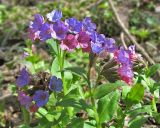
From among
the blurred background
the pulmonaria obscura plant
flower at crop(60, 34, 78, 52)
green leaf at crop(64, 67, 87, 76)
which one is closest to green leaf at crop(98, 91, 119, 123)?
the pulmonaria obscura plant

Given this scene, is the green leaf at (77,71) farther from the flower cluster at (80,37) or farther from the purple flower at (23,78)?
the purple flower at (23,78)

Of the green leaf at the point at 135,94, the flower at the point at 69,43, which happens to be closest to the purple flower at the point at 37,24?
the flower at the point at 69,43

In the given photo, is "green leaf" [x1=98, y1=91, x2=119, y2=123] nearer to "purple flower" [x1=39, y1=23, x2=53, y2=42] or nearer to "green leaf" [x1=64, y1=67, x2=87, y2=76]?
"green leaf" [x1=64, y1=67, x2=87, y2=76]

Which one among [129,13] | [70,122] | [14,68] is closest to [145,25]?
[129,13]

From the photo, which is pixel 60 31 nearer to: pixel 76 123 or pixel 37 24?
pixel 37 24

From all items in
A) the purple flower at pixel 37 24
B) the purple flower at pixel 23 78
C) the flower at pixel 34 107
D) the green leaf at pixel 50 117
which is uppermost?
the purple flower at pixel 37 24
